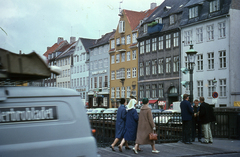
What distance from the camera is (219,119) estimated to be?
16953 millimetres

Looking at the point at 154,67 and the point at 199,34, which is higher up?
the point at 199,34

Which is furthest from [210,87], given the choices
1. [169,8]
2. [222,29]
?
[169,8]

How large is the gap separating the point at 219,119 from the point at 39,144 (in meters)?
13.0

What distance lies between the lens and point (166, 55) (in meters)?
52.3

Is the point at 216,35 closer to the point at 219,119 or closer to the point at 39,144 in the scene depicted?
the point at 219,119

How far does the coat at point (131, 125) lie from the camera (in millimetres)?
12047

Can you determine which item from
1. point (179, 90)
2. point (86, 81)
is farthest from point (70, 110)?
point (86, 81)

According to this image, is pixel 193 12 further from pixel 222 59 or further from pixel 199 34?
pixel 222 59

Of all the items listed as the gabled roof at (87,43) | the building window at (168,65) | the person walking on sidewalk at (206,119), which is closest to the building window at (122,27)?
the gabled roof at (87,43)

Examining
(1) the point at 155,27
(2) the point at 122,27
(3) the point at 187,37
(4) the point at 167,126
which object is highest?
(2) the point at 122,27

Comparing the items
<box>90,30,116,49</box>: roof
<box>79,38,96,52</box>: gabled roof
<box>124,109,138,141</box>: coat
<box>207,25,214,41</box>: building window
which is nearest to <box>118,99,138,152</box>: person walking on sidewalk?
<box>124,109,138,141</box>: coat

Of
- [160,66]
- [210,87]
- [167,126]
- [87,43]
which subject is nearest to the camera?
[167,126]

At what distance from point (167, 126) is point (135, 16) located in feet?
169

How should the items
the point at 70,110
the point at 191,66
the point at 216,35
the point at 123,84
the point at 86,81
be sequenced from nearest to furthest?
1. the point at 70,110
2. the point at 191,66
3. the point at 216,35
4. the point at 123,84
5. the point at 86,81
